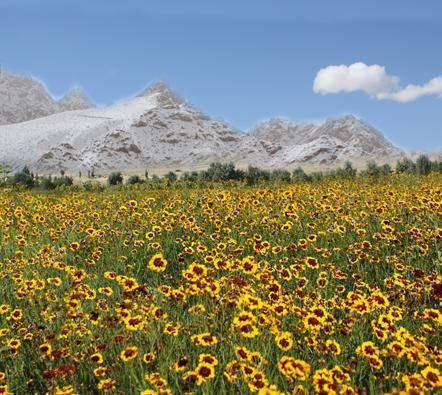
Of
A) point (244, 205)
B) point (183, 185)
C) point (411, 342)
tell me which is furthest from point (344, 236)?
point (183, 185)

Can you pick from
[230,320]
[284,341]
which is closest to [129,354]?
[284,341]

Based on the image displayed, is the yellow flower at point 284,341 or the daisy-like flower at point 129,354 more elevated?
the yellow flower at point 284,341

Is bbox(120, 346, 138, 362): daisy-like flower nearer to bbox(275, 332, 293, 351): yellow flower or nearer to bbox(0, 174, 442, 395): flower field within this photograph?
bbox(0, 174, 442, 395): flower field

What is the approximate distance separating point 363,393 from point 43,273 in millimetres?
4769

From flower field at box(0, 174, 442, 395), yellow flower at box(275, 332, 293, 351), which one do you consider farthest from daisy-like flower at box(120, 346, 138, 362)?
yellow flower at box(275, 332, 293, 351)

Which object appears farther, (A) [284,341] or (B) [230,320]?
(B) [230,320]

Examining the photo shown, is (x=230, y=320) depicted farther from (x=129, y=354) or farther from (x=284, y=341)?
(x=129, y=354)

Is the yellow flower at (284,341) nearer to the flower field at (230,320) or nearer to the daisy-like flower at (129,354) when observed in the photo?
the flower field at (230,320)

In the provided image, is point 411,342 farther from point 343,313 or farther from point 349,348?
point 343,313

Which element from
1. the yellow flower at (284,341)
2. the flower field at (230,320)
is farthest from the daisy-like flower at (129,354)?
the yellow flower at (284,341)

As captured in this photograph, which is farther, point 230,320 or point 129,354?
point 230,320

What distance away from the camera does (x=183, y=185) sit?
66.9ft

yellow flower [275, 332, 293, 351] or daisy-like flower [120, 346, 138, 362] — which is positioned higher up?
yellow flower [275, 332, 293, 351]

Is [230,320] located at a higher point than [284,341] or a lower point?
lower
